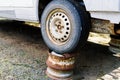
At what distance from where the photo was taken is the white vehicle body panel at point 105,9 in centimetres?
305

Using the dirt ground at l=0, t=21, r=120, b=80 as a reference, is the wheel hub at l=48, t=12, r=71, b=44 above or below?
above

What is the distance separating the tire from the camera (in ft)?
11.2

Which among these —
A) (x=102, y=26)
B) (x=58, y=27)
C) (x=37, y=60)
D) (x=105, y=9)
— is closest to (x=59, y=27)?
(x=58, y=27)

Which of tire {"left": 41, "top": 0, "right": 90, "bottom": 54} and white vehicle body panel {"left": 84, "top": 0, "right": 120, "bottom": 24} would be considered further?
tire {"left": 41, "top": 0, "right": 90, "bottom": 54}

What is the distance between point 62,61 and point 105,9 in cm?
102

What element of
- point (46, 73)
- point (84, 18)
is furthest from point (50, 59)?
point (84, 18)

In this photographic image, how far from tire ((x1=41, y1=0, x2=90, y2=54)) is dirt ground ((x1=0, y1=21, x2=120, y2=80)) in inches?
10.1

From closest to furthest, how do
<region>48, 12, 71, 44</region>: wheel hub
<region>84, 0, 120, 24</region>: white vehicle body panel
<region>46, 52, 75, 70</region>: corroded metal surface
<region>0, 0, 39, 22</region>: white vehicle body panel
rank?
<region>84, 0, 120, 24</region>: white vehicle body panel → <region>48, 12, 71, 44</region>: wheel hub → <region>46, 52, 75, 70</region>: corroded metal surface → <region>0, 0, 39, 22</region>: white vehicle body panel

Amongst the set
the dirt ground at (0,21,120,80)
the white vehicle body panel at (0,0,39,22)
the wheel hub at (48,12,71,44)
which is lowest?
the dirt ground at (0,21,120,80)

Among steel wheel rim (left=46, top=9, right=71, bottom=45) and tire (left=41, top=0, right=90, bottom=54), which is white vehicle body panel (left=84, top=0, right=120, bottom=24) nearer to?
tire (left=41, top=0, right=90, bottom=54)

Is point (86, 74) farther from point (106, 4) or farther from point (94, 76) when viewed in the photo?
point (106, 4)

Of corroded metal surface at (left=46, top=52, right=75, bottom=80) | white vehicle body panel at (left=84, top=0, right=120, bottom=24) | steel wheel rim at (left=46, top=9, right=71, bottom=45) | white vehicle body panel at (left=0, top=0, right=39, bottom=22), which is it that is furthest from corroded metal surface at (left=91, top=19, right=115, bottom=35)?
white vehicle body panel at (left=0, top=0, right=39, bottom=22)

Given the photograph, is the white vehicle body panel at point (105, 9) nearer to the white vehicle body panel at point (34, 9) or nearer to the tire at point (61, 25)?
the white vehicle body panel at point (34, 9)

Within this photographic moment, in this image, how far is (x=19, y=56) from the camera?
4484 mm
